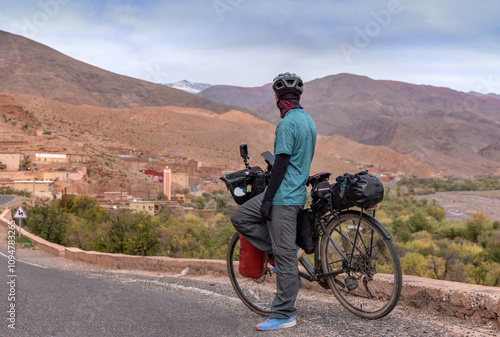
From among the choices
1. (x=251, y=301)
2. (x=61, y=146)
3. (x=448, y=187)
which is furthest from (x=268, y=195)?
(x=448, y=187)

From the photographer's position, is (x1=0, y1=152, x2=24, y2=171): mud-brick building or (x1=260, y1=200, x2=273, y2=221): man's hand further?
(x1=0, y1=152, x2=24, y2=171): mud-brick building

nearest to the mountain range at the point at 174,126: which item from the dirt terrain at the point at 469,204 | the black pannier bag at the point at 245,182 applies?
the dirt terrain at the point at 469,204

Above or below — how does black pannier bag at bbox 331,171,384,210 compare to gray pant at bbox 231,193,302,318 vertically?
above

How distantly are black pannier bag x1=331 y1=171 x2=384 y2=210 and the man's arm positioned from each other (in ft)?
1.38

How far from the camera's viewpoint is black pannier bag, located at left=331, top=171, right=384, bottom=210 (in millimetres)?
3463

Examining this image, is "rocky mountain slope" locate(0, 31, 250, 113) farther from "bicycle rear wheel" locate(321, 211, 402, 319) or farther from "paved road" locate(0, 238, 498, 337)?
"bicycle rear wheel" locate(321, 211, 402, 319)

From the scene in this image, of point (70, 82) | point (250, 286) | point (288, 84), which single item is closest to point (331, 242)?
point (250, 286)

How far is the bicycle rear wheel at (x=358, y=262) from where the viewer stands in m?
3.62

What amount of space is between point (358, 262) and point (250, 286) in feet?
3.97

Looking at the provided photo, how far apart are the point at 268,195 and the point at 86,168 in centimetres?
4961

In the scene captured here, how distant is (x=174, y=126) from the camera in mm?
115125

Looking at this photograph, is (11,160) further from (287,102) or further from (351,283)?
(351,283)

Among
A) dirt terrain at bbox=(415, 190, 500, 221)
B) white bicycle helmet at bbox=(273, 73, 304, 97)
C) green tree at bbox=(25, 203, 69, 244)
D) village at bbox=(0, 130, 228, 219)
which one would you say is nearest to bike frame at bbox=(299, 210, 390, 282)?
white bicycle helmet at bbox=(273, 73, 304, 97)

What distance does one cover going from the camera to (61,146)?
2271 inches
